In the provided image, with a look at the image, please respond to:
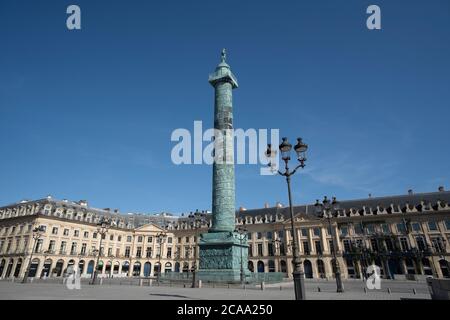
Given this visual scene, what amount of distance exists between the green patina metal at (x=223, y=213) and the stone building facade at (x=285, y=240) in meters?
22.9

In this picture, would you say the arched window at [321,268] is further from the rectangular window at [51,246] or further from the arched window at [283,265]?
the rectangular window at [51,246]

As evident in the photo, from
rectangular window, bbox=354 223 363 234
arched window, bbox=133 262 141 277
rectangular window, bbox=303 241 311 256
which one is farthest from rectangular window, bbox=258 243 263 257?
arched window, bbox=133 262 141 277

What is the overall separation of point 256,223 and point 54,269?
38.2 metres

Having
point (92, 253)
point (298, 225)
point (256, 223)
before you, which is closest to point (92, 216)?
point (92, 253)

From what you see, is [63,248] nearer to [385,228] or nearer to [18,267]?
[18,267]

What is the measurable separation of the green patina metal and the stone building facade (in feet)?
75.1

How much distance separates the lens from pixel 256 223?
189ft

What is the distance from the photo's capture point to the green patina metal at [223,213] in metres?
24.5

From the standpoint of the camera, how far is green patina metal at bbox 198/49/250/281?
2455 cm

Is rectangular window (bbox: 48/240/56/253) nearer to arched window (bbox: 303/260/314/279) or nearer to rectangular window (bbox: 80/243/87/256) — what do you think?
rectangular window (bbox: 80/243/87/256)

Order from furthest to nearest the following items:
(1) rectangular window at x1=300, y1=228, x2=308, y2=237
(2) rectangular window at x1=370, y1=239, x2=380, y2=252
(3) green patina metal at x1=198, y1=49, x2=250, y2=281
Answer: (1) rectangular window at x1=300, y1=228, x2=308, y2=237
(2) rectangular window at x1=370, y1=239, x2=380, y2=252
(3) green patina metal at x1=198, y1=49, x2=250, y2=281

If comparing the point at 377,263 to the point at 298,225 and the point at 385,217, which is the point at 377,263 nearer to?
the point at 385,217

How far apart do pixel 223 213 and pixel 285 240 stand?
30731 millimetres

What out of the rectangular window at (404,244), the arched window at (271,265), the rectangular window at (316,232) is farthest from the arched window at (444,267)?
the arched window at (271,265)
